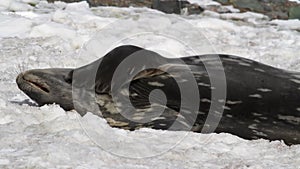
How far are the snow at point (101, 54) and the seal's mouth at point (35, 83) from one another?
4.3 inches

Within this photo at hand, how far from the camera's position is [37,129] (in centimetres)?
316

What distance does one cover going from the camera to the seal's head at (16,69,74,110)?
3.88 meters

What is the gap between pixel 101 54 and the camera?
590 cm

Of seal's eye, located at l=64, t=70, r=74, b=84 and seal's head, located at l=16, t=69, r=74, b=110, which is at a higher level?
seal's eye, located at l=64, t=70, r=74, b=84

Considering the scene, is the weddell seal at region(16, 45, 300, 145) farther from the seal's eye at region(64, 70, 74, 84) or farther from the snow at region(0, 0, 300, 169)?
the snow at region(0, 0, 300, 169)

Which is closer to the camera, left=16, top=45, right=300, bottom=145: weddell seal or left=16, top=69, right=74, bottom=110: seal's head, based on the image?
left=16, top=45, right=300, bottom=145: weddell seal

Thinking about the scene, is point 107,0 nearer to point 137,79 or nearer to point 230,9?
point 230,9

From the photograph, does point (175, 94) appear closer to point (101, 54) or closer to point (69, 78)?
point (69, 78)

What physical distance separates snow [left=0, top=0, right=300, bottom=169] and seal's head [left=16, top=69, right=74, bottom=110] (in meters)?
0.09

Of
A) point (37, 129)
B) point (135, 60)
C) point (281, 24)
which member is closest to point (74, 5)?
point (281, 24)

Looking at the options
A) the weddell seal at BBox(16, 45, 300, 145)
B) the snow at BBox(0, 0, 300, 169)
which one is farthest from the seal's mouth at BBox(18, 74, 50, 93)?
the snow at BBox(0, 0, 300, 169)

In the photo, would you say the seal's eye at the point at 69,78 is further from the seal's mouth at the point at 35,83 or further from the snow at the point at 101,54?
the snow at the point at 101,54

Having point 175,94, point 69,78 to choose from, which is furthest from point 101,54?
point 175,94

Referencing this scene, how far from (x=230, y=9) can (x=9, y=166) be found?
8.18m
